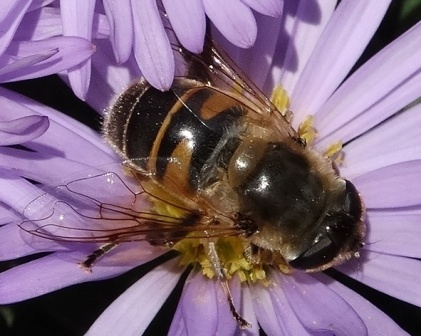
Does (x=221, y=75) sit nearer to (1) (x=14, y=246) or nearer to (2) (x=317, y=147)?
(2) (x=317, y=147)

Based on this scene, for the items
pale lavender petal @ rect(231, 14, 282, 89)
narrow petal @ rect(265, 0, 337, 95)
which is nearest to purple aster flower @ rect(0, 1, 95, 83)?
pale lavender petal @ rect(231, 14, 282, 89)

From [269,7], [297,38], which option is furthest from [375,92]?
[269,7]

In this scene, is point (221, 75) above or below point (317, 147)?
above

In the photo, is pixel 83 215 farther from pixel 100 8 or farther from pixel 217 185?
pixel 100 8

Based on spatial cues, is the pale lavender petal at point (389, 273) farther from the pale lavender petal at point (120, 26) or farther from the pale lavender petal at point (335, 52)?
the pale lavender petal at point (120, 26)

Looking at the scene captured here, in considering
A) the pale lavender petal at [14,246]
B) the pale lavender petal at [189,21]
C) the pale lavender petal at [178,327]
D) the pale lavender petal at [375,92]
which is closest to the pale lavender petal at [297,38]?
the pale lavender petal at [375,92]
